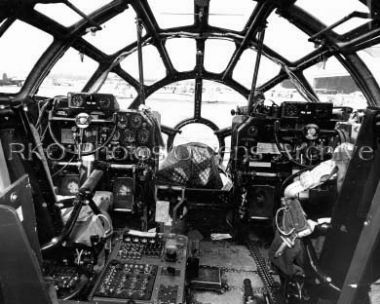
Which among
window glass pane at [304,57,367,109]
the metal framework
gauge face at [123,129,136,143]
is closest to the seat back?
the metal framework

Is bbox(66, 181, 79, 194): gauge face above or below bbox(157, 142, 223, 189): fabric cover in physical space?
below

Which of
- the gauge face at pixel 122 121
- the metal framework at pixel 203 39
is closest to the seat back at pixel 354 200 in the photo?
the metal framework at pixel 203 39

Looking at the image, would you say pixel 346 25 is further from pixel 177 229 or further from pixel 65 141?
pixel 65 141

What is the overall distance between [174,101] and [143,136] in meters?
3.14

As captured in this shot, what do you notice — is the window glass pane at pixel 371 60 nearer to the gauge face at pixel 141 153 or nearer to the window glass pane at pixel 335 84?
the window glass pane at pixel 335 84

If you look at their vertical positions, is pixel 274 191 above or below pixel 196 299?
above

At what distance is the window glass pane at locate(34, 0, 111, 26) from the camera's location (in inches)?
151

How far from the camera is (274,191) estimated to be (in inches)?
146

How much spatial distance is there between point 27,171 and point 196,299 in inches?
65.7

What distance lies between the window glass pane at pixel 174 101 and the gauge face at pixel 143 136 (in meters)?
2.88

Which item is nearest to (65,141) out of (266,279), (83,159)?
(83,159)

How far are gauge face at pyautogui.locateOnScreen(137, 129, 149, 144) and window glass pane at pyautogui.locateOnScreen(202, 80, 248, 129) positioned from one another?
3067 mm

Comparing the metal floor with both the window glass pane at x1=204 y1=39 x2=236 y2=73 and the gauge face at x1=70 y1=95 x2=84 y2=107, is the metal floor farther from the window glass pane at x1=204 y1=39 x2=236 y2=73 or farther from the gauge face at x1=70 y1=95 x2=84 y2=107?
the window glass pane at x1=204 y1=39 x2=236 y2=73

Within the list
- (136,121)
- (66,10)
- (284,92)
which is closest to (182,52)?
(284,92)
